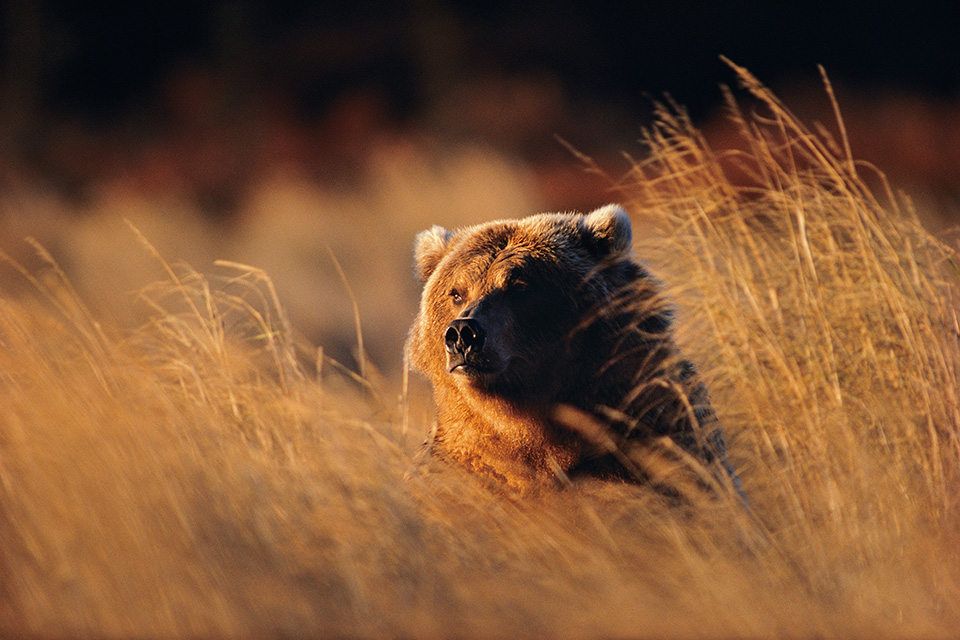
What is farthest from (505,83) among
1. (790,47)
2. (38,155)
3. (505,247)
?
(505,247)

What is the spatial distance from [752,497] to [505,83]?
1828 cm

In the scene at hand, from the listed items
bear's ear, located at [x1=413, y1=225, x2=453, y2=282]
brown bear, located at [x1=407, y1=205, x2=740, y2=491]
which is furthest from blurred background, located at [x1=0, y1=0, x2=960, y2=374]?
brown bear, located at [x1=407, y1=205, x2=740, y2=491]

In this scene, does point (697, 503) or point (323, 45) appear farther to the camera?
point (323, 45)

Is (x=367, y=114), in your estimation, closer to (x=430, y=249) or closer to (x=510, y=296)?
(x=430, y=249)

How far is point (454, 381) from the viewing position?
4027mm

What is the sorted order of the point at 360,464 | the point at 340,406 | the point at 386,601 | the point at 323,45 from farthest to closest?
the point at 323,45 → the point at 340,406 → the point at 360,464 → the point at 386,601

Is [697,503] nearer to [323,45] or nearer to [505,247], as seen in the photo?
[505,247]

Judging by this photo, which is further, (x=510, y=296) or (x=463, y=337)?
(x=510, y=296)

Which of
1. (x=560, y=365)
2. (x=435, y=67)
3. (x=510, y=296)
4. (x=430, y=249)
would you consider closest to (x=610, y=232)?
(x=510, y=296)

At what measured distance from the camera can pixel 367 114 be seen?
825 inches

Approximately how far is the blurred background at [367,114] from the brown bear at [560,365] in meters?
5.41

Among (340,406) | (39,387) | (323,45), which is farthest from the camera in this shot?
(323,45)

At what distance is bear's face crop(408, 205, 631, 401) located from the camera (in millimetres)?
3727

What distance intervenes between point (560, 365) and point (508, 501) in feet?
1.86
